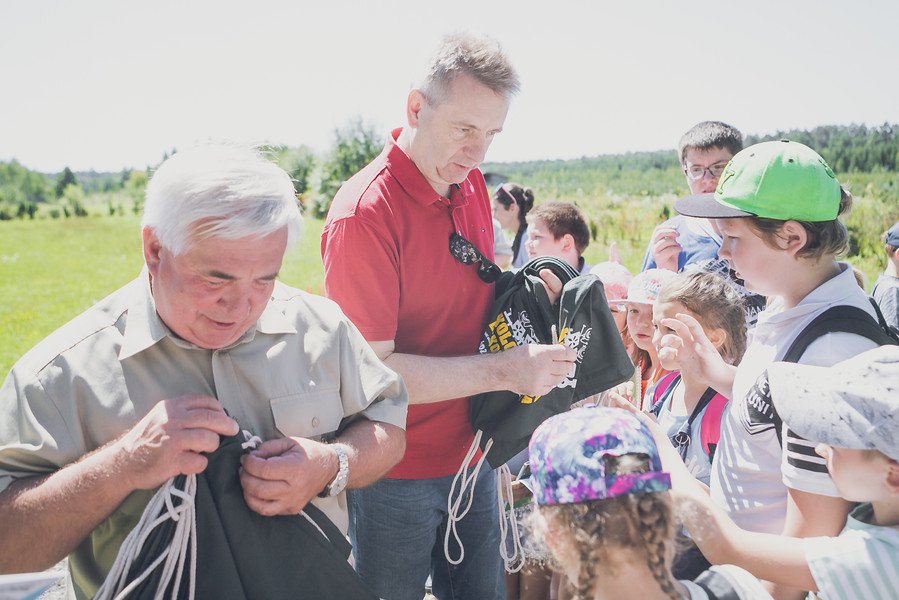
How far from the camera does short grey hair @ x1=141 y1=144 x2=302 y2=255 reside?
1409 millimetres

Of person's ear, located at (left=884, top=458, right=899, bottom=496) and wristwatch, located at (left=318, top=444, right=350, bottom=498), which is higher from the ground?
person's ear, located at (left=884, top=458, right=899, bottom=496)

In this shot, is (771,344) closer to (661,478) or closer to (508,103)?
(661,478)

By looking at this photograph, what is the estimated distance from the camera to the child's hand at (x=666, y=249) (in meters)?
3.88

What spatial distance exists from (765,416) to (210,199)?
5.04 feet

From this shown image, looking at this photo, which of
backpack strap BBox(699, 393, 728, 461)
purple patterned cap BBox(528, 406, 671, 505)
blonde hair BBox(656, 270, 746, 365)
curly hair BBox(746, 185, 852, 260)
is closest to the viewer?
purple patterned cap BBox(528, 406, 671, 505)

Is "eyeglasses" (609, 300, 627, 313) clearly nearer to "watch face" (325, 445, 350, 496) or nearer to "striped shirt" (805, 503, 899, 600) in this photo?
"striped shirt" (805, 503, 899, 600)

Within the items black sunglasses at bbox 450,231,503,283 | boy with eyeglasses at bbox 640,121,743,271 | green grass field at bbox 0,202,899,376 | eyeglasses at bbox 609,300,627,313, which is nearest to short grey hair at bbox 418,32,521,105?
black sunglasses at bbox 450,231,503,283

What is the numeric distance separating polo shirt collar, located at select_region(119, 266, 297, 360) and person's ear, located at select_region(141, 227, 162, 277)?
Answer: 0.03 metres

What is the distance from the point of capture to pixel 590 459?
1.28m

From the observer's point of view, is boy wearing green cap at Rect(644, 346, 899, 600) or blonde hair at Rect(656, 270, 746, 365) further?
blonde hair at Rect(656, 270, 746, 365)

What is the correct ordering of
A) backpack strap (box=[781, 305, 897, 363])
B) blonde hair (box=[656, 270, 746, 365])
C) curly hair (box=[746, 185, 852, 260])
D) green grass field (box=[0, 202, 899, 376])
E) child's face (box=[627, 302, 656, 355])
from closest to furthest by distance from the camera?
backpack strap (box=[781, 305, 897, 363]) → curly hair (box=[746, 185, 852, 260]) → blonde hair (box=[656, 270, 746, 365]) → child's face (box=[627, 302, 656, 355]) → green grass field (box=[0, 202, 899, 376])

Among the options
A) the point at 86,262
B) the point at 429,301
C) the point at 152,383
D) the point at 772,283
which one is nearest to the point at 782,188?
the point at 772,283

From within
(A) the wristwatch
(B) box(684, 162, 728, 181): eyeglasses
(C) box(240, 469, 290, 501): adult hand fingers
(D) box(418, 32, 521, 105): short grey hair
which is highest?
(D) box(418, 32, 521, 105): short grey hair

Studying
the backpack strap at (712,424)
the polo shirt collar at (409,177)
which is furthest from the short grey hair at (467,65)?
the backpack strap at (712,424)
